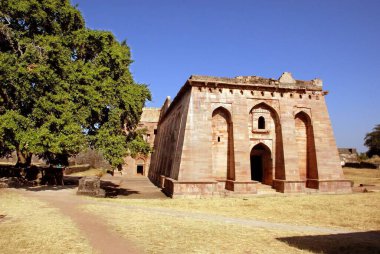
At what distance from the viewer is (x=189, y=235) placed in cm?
874

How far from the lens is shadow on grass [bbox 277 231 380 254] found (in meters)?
7.68

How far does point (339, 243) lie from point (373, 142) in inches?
2693

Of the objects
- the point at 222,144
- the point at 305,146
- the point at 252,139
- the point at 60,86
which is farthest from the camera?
the point at 305,146

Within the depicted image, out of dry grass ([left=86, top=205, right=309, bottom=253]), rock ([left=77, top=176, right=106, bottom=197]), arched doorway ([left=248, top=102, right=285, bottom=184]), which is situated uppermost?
arched doorway ([left=248, top=102, right=285, bottom=184])

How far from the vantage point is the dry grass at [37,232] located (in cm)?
705

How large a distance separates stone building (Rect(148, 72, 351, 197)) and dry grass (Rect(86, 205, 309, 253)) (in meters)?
8.04

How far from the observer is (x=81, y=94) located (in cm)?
1778

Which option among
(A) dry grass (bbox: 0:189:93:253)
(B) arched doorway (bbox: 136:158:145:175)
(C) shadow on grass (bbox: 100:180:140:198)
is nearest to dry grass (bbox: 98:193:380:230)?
(A) dry grass (bbox: 0:189:93:253)

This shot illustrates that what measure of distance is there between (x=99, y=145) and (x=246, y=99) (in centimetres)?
1210

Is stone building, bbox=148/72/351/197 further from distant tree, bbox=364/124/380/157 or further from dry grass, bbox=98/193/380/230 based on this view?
distant tree, bbox=364/124/380/157

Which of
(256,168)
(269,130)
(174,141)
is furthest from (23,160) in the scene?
(269,130)

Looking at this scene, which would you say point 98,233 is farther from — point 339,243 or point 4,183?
point 4,183

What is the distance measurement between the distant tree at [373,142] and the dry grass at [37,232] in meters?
72.1

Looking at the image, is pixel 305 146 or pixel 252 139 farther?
pixel 305 146
